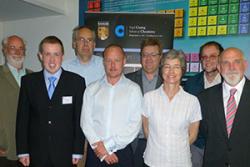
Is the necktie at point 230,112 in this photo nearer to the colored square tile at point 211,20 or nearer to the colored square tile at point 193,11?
the colored square tile at point 211,20

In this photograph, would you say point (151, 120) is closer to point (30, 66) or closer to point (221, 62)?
point (221, 62)

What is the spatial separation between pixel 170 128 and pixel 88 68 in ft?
3.83

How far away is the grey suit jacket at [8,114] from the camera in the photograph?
249cm

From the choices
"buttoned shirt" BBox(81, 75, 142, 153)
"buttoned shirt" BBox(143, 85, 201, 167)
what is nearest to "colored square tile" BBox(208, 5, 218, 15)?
"buttoned shirt" BBox(143, 85, 201, 167)

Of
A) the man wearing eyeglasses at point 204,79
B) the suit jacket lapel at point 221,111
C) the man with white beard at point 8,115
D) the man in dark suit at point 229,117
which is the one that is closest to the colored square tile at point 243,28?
the man wearing eyeglasses at point 204,79

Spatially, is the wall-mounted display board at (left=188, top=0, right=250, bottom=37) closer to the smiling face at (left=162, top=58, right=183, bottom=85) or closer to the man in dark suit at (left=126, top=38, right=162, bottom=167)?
the man in dark suit at (left=126, top=38, right=162, bottom=167)

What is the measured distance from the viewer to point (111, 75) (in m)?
2.29

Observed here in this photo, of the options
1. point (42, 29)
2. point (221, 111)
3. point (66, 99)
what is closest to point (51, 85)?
point (66, 99)

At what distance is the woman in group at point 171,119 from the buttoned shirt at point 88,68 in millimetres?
811

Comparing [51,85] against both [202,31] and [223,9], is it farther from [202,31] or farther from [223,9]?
[223,9]

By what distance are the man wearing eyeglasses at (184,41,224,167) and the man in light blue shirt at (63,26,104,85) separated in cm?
95

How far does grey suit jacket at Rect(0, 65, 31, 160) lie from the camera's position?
2.49 m

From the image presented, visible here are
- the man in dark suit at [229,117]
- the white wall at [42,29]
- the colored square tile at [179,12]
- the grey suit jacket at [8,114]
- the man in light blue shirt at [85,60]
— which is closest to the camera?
the man in dark suit at [229,117]

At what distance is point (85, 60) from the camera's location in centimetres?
290
